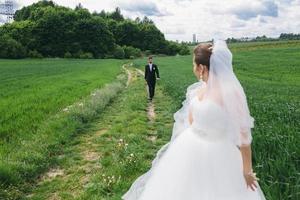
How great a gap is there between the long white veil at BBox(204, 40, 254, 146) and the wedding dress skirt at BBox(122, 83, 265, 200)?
0.09m

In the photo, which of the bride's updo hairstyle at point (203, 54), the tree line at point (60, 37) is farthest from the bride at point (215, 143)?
the tree line at point (60, 37)

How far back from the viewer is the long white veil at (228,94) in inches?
171

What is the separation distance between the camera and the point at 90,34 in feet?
361

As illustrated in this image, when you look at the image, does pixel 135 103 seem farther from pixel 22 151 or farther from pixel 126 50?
pixel 126 50

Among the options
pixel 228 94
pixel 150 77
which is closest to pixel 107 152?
pixel 228 94

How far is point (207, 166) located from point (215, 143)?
24 cm

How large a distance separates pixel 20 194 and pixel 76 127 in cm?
570

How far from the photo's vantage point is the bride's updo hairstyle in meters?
4.59

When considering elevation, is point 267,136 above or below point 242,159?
below

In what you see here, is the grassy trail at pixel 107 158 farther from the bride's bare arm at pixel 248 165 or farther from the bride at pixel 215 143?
the bride's bare arm at pixel 248 165

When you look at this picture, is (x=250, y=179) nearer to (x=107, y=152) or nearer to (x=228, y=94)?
(x=228, y=94)

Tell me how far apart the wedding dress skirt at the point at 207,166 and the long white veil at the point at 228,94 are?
89mm

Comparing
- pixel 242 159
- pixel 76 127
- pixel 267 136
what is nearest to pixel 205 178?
pixel 242 159

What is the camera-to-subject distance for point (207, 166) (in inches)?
179
